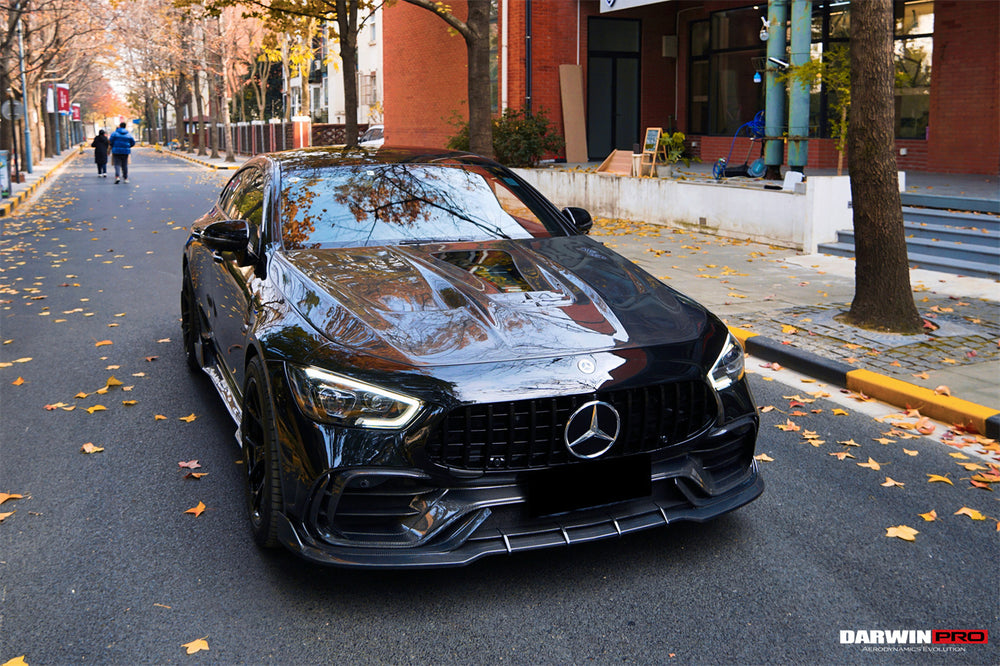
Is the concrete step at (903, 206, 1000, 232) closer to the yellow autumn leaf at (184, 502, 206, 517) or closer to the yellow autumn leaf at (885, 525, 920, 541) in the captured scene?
the yellow autumn leaf at (885, 525, 920, 541)

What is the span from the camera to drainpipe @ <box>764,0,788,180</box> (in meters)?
14.6

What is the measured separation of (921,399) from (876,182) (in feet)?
7.90

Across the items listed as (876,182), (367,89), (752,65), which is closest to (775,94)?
(752,65)

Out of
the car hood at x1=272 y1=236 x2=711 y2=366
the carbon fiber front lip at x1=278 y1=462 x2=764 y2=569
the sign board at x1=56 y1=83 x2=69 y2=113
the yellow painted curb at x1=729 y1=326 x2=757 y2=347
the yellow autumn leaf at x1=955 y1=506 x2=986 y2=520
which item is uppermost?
the sign board at x1=56 y1=83 x2=69 y2=113

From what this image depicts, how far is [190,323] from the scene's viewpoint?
21.7ft

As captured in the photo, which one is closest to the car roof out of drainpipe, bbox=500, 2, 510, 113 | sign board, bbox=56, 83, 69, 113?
drainpipe, bbox=500, 2, 510, 113

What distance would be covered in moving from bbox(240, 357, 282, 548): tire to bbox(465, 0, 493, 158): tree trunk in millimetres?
12492

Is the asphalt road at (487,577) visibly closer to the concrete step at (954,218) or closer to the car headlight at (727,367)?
the car headlight at (727,367)

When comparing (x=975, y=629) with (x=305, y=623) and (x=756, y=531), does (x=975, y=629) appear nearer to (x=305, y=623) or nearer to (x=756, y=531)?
(x=756, y=531)

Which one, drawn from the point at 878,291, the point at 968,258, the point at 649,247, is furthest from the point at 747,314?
the point at 649,247

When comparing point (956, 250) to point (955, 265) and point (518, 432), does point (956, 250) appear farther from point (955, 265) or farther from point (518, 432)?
point (518, 432)

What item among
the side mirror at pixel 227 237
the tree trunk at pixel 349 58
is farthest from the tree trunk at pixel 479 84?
the side mirror at pixel 227 237

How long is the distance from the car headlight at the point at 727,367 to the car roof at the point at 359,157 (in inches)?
86.1

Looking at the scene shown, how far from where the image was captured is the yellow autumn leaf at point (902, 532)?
160 inches
